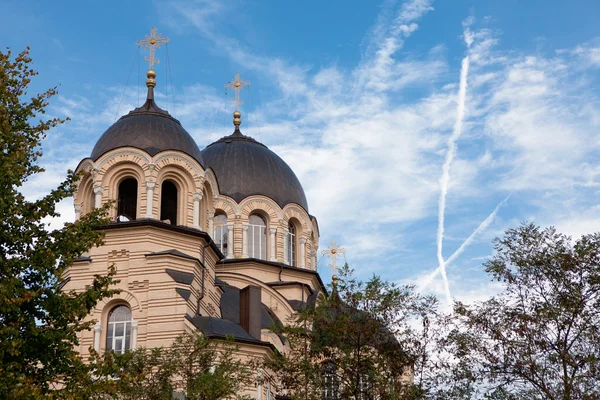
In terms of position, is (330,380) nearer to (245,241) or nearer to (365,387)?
(365,387)

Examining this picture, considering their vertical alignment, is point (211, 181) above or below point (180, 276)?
above

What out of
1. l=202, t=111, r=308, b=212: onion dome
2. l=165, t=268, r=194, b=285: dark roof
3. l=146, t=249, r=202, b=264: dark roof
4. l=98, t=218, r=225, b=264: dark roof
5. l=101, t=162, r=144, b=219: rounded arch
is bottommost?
l=165, t=268, r=194, b=285: dark roof

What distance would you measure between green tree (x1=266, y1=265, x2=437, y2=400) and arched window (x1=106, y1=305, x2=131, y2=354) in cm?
631

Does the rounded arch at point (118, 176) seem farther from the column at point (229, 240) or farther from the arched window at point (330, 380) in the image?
the arched window at point (330, 380)

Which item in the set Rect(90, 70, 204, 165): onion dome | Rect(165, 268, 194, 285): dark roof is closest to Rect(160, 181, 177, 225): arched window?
Rect(90, 70, 204, 165): onion dome

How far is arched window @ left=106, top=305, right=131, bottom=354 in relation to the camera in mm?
25344

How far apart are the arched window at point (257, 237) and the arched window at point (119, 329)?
30.8 feet

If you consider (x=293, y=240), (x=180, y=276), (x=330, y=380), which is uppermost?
(x=293, y=240)

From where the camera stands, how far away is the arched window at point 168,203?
95.9 feet

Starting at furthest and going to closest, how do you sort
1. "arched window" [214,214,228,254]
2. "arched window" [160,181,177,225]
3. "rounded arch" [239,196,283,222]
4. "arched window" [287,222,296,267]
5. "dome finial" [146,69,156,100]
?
"arched window" [287,222,296,267] → "rounded arch" [239,196,283,222] → "arched window" [214,214,228,254] → "dome finial" [146,69,156,100] → "arched window" [160,181,177,225]

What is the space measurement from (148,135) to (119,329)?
19.7ft

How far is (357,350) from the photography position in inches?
778

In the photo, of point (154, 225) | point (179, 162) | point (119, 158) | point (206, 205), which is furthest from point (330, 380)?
point (119, 158)

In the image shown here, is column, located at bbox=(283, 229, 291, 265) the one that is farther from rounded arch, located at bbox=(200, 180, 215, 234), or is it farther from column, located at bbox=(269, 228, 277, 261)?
rounded arch, located at bbox=(200, 180, 215, 234)
